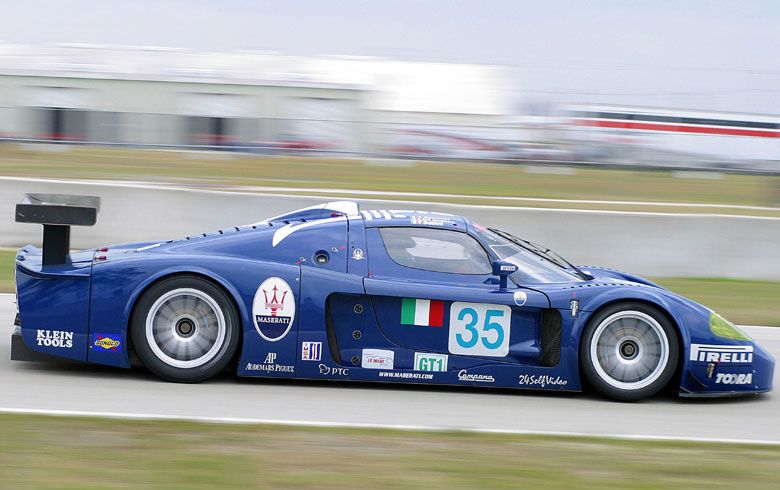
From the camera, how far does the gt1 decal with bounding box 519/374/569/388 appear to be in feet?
20.4

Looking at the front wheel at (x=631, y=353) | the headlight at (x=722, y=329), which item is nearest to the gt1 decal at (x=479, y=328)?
the front wheel at (x=631, y=353)

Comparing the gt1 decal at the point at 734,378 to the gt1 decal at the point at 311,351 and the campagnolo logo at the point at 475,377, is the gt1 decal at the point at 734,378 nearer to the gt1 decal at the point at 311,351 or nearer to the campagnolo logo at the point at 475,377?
the campagnolo logo at the point at 475,377

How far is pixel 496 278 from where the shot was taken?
628 cm

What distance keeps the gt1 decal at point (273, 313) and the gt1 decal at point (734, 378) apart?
2.78 meters

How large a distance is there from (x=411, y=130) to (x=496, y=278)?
53.2 feet

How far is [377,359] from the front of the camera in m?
6.12

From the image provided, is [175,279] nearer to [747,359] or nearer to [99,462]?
[99,462]

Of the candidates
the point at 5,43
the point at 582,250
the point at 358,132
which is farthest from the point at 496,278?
the point at 5,43

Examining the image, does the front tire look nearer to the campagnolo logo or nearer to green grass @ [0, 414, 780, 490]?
green grass @ [0, 414, 780, 490]

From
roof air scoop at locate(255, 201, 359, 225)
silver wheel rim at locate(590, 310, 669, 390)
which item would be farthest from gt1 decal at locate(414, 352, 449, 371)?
roof air scoop at locate(255, 201, 359, 225)

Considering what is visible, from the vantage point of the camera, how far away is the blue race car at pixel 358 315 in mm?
6008

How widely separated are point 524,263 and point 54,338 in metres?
3.03

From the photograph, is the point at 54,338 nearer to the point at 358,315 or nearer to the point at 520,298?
the point at 358,315

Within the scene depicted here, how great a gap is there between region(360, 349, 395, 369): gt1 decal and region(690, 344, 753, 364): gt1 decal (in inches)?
76.1
